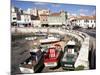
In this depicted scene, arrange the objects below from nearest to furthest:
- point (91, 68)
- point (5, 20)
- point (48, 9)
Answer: point (5, 20)
point (48, 9)
point (91, 68)

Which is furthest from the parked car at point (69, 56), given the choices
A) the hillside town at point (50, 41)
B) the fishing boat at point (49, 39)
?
the fishing boat at point (49, 39)

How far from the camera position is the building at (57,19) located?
6.88 ft

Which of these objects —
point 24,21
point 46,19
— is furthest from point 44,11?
point 24,21

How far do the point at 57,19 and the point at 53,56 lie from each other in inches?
16.1

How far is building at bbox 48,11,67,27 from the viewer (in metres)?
2.10

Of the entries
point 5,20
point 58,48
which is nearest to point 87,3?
point 58,48

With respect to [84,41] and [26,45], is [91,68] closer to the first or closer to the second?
[84,41]

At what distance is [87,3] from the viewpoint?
2.25m

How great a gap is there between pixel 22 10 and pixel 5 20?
20 cm

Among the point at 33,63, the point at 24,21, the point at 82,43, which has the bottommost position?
the point at 33,63

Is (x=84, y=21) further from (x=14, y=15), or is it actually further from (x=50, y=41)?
(x=14, y=15)

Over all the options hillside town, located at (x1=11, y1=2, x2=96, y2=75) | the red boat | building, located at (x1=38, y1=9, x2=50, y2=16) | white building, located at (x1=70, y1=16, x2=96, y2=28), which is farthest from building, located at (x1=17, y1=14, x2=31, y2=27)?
white building, located at (x1=70, y1=16, x2=96, y2=28)

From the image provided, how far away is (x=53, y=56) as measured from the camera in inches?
82.7

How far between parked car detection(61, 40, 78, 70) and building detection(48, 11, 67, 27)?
0.24 m
